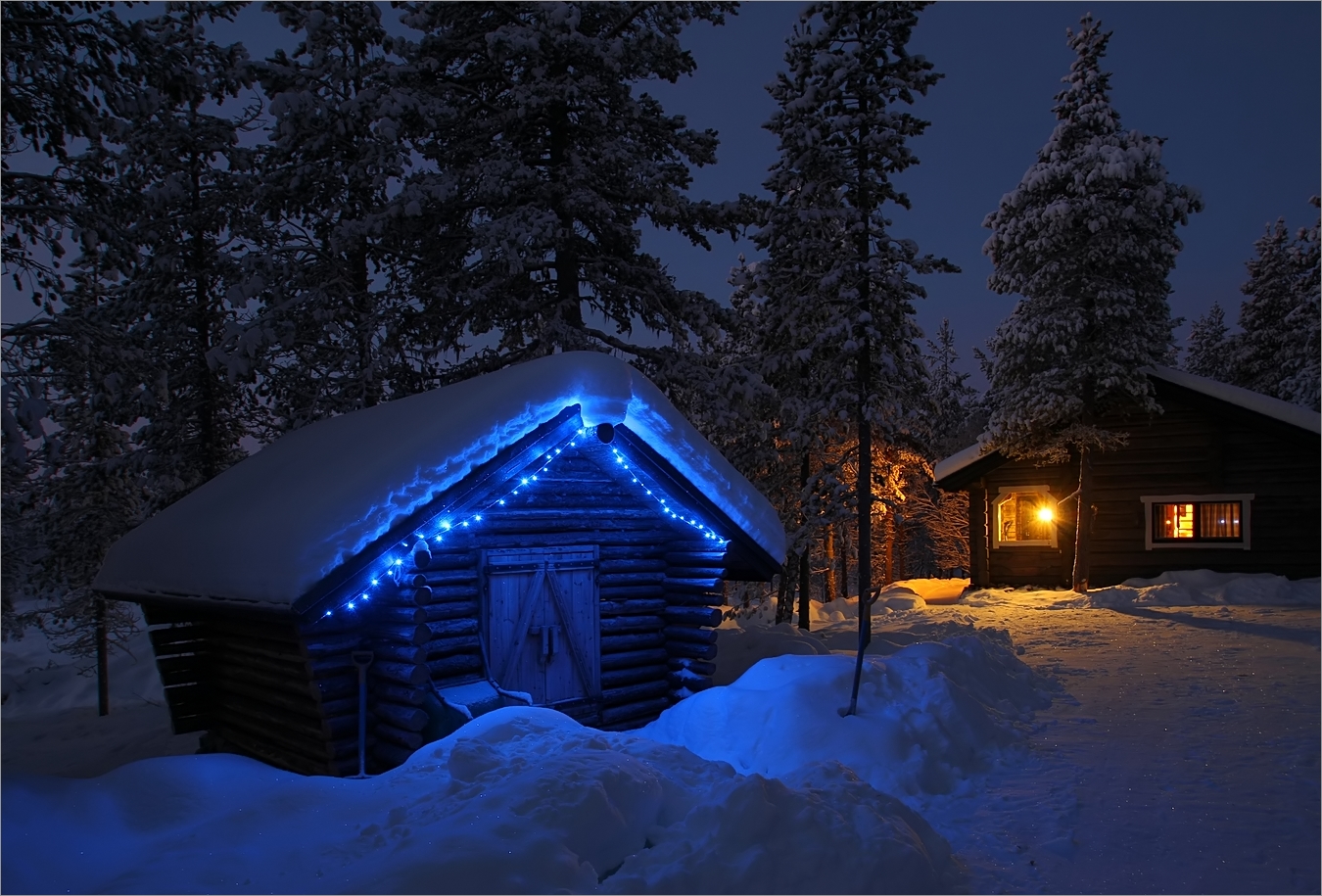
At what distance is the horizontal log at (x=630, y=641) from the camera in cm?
1027

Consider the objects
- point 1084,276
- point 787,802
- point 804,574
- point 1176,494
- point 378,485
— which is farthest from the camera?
point 1176,494

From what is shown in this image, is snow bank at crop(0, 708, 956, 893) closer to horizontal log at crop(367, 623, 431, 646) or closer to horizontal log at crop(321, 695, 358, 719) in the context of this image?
horizontal log at crop(321, 695, 358, 719)

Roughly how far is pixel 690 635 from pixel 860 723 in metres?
3.12

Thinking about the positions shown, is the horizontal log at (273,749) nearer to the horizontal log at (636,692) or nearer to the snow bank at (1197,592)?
the horizontal log at (636,692)

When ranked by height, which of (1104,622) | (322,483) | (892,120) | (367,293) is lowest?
(1104,622)

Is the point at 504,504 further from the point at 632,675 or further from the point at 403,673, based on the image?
the point at 632,675

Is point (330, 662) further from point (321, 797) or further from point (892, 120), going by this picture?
point (892, 120)

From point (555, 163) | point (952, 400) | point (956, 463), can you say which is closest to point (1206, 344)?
point (952, 400)

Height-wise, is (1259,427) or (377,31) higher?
(377,31)

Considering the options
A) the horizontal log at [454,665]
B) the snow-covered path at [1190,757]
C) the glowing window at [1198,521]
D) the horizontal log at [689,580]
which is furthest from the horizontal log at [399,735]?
the glowing window at [1198,521]

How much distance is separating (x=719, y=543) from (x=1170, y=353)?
1545 inches

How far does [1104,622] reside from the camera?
1761cm

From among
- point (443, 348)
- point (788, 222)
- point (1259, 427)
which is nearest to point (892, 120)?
point (788, 222)

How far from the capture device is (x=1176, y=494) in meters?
22.8
